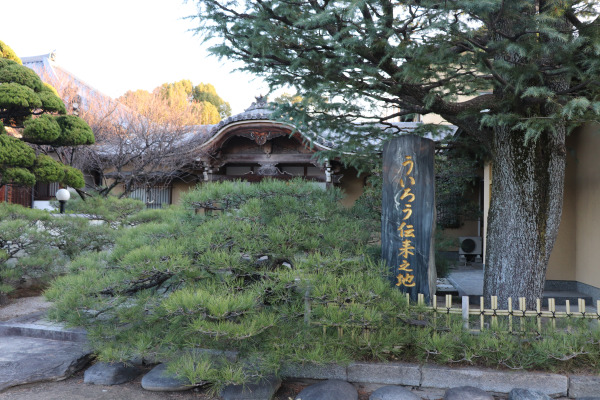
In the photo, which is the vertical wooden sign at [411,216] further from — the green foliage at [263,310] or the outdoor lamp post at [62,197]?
the outdoor lamp post at [62,197]

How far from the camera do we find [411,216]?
13.9 feet

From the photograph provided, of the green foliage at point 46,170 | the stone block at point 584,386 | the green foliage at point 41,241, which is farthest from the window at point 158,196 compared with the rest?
the stone block at point 584,386

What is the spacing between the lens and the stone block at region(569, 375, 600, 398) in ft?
11.3

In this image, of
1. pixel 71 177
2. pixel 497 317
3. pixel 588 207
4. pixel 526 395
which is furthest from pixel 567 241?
pixel 71 177

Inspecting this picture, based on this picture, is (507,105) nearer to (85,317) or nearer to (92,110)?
(85,317)

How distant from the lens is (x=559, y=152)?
4523 millimetres

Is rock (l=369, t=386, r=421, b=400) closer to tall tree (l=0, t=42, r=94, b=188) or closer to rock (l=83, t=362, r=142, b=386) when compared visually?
rock (l=83, t=362, r=142, b=386)

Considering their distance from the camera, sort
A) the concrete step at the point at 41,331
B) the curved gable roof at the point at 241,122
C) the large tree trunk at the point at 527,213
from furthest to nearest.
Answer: the curved gable roof at the point at 241,122
the concrete step at the point at 41,331
the large tree trunk at the point at 527,213

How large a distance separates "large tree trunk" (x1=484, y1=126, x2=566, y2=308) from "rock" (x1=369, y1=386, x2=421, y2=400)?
70.2 inches

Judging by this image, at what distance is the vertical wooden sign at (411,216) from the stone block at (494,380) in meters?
0.75

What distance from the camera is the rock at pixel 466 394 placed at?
3.34m

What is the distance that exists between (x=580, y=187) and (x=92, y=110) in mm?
13107

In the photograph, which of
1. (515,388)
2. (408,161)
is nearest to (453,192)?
(408,161)

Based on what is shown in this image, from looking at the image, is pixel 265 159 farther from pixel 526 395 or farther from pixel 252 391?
pixel 526 395
